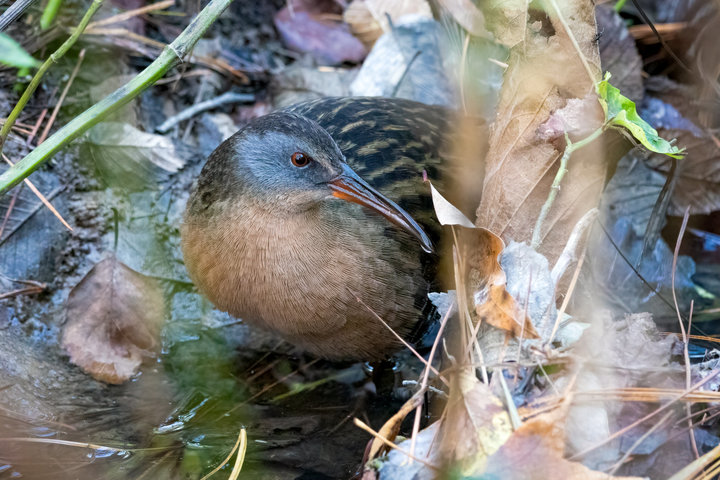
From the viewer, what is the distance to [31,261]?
3.57m

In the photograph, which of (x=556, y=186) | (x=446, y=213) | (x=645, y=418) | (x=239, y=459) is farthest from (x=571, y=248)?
(x=239, y=459)

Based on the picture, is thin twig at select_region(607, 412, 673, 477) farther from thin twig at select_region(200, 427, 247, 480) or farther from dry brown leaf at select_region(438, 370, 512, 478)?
thin twig at select_region(200, 427, 247, 480)

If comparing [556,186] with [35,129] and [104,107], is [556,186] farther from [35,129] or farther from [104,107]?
[35,129]

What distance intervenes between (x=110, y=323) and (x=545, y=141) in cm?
192

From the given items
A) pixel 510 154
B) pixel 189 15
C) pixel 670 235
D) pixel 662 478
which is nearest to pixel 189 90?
pixel 189 15

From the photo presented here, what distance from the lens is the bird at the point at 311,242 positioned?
120 inches

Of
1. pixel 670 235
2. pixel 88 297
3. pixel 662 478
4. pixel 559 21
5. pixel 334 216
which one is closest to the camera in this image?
pixel 662 478

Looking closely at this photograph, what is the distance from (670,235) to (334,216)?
78.1 inches

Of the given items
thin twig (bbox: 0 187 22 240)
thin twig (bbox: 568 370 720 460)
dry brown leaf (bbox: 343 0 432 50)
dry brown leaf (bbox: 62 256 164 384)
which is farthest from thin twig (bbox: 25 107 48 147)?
thin twig (bbox: 568 370 720 460)

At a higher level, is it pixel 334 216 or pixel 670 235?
pixel 334 216

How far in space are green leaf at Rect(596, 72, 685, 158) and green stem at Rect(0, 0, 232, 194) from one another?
125 cm

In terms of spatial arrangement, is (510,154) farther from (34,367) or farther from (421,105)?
(34,367)

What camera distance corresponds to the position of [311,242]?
3057 mm

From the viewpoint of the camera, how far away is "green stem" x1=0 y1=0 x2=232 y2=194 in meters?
2.31
